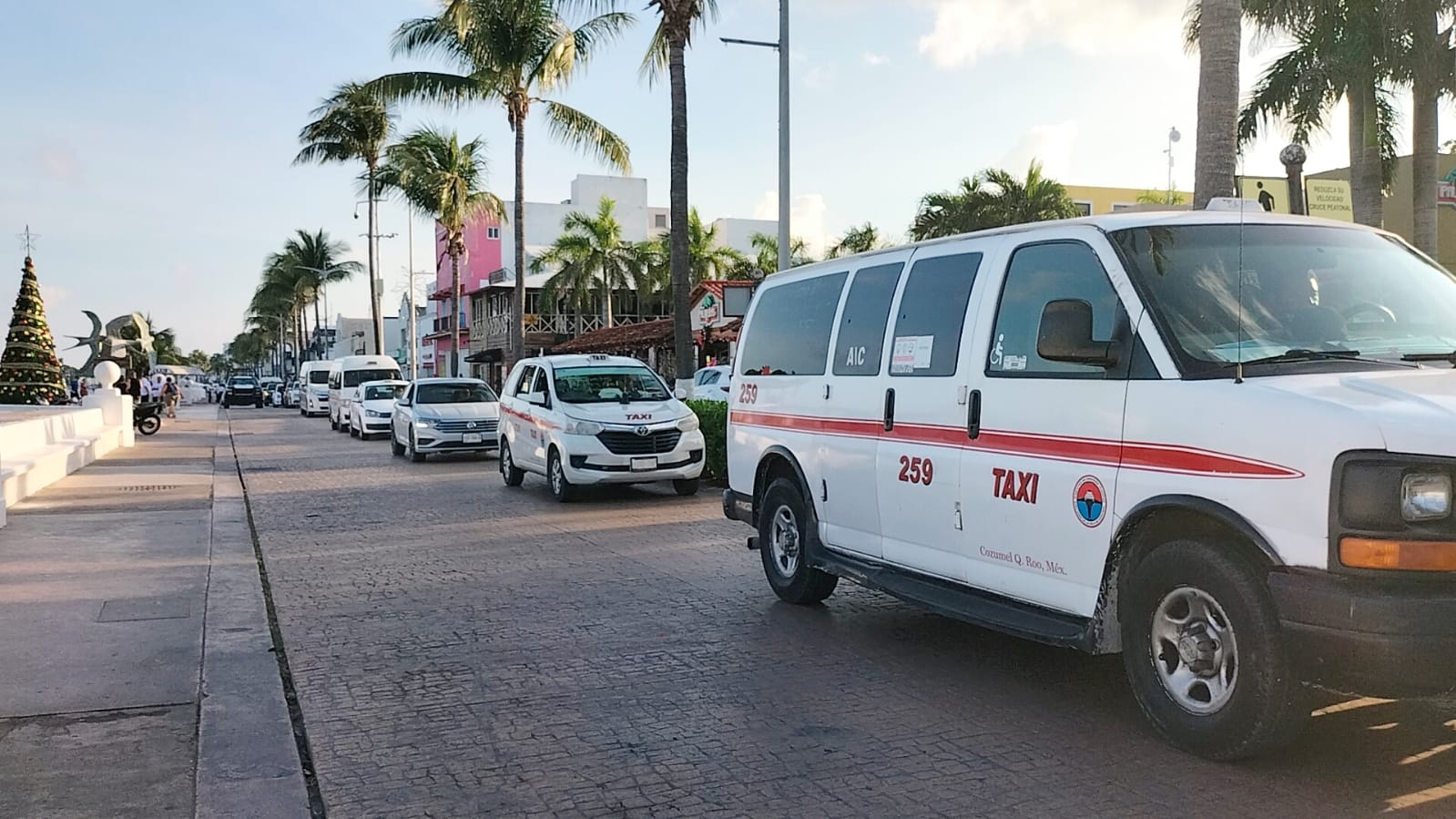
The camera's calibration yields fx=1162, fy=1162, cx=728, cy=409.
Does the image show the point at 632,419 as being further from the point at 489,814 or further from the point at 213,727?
the point at 489,814

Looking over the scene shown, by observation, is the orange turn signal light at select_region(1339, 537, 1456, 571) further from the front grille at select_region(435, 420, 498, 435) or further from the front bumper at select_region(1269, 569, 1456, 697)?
the front grille at select_region(435, 420, 498, 435)

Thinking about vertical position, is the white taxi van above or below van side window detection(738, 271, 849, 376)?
below

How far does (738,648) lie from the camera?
6.73m

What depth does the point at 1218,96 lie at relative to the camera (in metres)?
9.98

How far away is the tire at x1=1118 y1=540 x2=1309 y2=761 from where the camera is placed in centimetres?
427

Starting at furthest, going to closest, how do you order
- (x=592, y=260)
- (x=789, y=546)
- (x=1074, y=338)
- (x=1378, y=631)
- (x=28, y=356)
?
(x=592, y=260) < (x=28, y=356) < (x=789, y=546) < (x=1074, y=338) < (x=1378, y=631)

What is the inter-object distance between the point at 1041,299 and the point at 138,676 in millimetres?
5167

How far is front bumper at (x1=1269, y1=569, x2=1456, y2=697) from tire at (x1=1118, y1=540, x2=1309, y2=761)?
19cm

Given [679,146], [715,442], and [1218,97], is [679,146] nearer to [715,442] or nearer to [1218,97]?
[715,442]

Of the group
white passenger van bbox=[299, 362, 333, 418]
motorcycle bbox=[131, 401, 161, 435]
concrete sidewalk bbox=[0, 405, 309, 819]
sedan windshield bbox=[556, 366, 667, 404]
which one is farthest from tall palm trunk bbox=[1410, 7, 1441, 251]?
white passenger van bbox=[299, 362, 333, 418]

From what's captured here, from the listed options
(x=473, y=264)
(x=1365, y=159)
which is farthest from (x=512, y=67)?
(x=473, y=264)

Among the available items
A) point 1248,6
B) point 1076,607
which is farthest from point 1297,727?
point 1248,6

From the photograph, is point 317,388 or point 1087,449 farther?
point 317,388

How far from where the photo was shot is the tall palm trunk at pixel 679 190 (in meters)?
18.1
